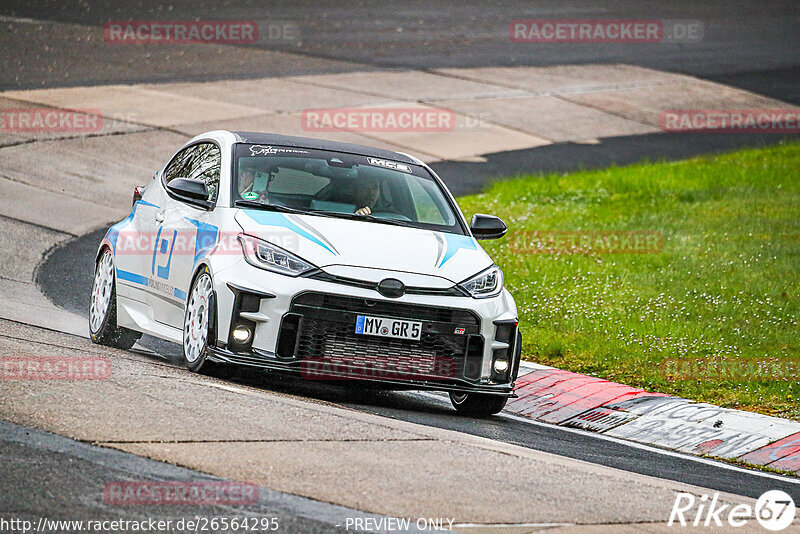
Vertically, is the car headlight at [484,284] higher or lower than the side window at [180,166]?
lower

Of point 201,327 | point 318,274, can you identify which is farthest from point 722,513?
point 201,327

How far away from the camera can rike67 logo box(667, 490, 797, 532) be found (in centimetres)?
616

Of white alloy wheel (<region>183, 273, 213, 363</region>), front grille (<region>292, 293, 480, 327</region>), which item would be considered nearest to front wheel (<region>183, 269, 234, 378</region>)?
white alloy wheel (<region>183, 273, 213, 363</region>)

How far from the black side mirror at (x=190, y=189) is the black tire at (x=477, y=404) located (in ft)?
7.40

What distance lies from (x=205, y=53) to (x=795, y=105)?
13.4 meters

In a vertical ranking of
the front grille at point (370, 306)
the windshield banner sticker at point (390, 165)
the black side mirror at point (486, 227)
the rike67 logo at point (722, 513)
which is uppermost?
the windshield banner sticker at point (390, 165)

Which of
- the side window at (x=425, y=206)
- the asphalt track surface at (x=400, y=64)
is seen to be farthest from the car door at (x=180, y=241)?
the side window at (x=425, y=206)

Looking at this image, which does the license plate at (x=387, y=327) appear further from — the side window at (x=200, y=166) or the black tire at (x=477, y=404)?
the side window at (x=200, y=166)

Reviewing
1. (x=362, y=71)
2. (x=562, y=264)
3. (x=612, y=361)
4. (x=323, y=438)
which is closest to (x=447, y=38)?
(x=362, y=71)

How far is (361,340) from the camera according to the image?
8.00 metres

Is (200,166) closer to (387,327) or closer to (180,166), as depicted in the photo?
(180,166)

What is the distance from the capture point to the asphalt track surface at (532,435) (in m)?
7.83

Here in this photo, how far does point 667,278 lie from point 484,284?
5589 millimetres

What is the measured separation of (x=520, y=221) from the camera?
16.7 metres
